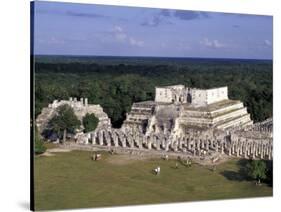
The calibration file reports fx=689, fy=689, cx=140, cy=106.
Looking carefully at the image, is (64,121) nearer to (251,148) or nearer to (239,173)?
(239,173)

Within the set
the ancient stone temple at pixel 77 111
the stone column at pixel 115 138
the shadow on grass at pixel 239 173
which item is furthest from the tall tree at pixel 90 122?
the shadow on grass at pixel 239 173

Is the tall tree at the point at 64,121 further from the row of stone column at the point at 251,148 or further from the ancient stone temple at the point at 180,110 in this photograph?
the row of stone column at the point at 251,148

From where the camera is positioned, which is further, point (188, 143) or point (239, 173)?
point (239, 173)

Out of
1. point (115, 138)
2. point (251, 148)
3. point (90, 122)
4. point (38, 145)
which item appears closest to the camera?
point (38, 145)

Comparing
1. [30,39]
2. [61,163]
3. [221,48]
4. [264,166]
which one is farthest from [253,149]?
[30,39]

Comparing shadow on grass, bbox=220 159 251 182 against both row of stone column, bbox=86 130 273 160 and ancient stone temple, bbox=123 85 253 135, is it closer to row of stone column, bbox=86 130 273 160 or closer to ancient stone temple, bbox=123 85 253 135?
row of stone column, bbox=86 130 273 160

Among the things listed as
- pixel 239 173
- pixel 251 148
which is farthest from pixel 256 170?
pixel 251 148

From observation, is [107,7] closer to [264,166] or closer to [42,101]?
[42,101]
